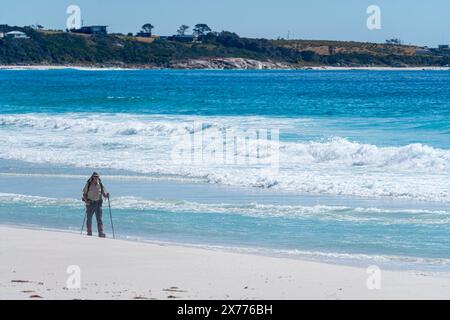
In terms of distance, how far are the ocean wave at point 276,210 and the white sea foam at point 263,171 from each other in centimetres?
202

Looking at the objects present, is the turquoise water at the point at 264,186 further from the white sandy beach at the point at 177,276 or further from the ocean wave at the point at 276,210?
the white sandy beach at the point at 177,276

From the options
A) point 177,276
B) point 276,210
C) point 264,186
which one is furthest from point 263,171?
point 177,276

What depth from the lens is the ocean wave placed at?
16.9 metres

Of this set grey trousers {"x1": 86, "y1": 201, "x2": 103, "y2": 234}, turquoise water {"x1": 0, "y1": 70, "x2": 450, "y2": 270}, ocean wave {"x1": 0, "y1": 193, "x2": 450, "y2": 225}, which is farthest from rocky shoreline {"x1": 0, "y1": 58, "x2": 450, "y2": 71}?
grey trousers {"x1": 86, "y1": 201, "x2": 103, "y2": 234}

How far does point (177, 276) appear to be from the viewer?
11.8 m

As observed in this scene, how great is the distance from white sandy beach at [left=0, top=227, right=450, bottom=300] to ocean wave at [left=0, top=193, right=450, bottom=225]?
12.4ft

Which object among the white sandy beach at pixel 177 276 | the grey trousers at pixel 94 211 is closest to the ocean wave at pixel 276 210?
the grey trousers at pixel 94 211

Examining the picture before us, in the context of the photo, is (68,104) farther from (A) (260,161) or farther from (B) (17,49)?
(B) (17,49)

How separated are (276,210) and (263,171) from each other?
6283 mm

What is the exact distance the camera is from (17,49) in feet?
640

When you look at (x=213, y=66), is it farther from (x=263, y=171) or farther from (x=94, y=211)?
(x=94, y=211)

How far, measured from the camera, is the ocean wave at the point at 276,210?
1691cm

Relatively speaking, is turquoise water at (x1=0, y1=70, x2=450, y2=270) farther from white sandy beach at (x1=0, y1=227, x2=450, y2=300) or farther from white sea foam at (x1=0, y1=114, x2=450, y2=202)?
white sandy beach at (x1=0, y1=227, x2=450, y2=300)
